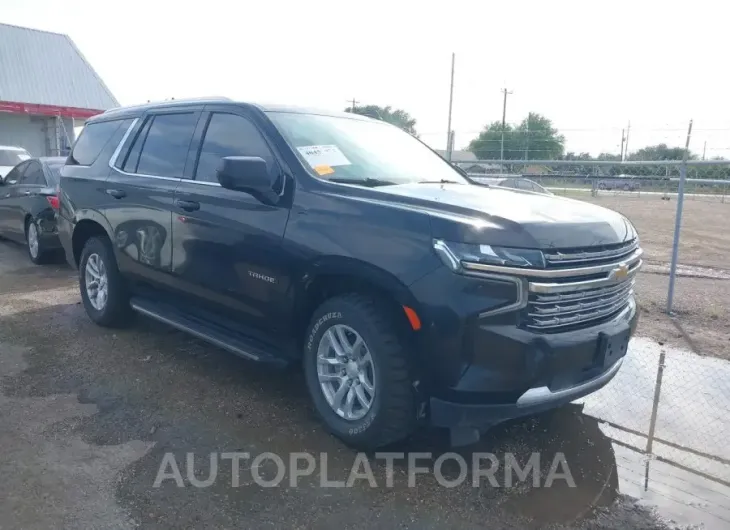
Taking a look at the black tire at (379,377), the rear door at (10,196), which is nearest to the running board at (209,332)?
the black tire at (379,377)

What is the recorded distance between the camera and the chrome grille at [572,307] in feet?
10.1

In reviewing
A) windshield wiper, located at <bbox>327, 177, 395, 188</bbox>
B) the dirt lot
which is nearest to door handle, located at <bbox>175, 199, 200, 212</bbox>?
windshield wiper, located at <bbox>327, 177, 395, 188</bbox>

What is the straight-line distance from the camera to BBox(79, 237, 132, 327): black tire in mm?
5457

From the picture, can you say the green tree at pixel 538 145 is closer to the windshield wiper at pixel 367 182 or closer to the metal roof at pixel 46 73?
the windshield wiper at pixel 367 182

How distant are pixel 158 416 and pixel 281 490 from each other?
120cm

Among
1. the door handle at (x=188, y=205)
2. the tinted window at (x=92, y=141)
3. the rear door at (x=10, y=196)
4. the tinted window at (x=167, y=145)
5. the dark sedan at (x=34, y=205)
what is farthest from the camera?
the rear door at (x=10, y=196)

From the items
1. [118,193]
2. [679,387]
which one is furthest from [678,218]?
[118,193]

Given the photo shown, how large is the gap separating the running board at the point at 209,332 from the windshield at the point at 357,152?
1.18m

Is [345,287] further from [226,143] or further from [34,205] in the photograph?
[34,205]

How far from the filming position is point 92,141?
594 centimetres

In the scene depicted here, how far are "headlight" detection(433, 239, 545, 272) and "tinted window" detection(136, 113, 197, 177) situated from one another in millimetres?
2515

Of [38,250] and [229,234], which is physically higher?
[229,234]

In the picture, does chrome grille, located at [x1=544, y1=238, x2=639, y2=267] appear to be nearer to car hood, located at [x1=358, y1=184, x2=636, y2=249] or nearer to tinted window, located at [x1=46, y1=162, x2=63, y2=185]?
car hood, located at [x1=358, y1=184, x2=636, y2=249]

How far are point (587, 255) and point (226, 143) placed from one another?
8.40 feet
